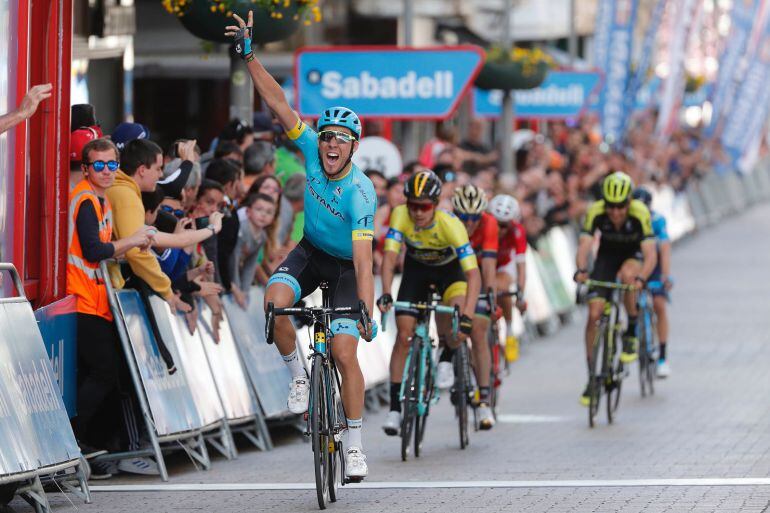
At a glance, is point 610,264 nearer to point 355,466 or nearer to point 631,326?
point 631,326

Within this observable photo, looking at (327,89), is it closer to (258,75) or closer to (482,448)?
(482,448)

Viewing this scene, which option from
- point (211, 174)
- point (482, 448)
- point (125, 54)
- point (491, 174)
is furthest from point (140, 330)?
point (491, 174)

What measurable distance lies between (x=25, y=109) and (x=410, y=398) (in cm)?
364

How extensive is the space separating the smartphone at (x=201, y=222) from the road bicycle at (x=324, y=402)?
2.40 metres

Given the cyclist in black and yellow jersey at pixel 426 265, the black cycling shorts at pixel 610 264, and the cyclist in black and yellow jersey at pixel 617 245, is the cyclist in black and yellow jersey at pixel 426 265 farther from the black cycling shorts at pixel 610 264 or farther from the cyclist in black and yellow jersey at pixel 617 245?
the black cycling shorts at pixel 610 264

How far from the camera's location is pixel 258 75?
9.97 meters

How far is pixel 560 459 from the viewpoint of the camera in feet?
40.5

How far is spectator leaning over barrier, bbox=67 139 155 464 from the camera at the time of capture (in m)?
11.0

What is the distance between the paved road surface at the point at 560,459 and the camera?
33.3 ft

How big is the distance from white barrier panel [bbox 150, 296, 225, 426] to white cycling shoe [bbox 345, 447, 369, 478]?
7.29 feet

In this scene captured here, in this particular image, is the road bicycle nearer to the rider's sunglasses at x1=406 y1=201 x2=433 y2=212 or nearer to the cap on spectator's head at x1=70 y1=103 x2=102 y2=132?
the rider's sunglasses at x1=406 y1=201 x2=433 y2=212

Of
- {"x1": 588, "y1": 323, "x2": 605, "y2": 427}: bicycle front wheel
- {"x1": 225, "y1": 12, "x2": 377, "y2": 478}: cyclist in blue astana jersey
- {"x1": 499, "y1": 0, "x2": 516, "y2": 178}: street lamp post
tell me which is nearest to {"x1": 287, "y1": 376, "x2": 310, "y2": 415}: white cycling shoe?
{"x1": 225, "y1": 12, "x2": 377, "y2": 478}: cyclist in blue astana jersey

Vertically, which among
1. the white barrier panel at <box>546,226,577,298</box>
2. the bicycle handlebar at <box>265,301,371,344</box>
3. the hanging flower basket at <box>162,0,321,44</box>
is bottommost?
the white barrier panel at <box>546,226,577,298</box>

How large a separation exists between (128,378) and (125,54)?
26.7 ft
